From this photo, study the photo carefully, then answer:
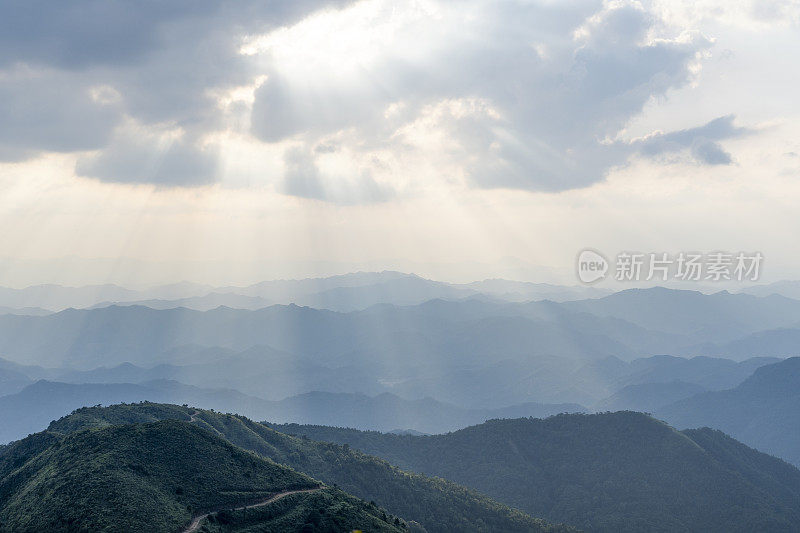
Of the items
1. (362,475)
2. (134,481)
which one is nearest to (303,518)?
(134,481)

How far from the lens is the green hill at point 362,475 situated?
14512 centimetres

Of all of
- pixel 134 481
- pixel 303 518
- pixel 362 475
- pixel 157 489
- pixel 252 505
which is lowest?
pixel 362 475

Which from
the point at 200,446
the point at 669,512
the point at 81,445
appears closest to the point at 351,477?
the point at 200,446

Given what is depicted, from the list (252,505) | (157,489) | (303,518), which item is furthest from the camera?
(252,505)

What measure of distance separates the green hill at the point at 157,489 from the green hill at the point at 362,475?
46.7m

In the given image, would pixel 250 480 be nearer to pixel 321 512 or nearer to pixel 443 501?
pixel 321 512

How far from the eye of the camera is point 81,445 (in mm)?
97562

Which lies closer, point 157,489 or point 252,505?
point 157,489

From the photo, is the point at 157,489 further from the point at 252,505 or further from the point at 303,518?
the point at 303,518

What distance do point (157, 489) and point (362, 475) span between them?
8804 centimetres

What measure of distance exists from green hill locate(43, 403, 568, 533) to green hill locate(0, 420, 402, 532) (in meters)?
46.7

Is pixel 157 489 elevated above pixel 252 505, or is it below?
above

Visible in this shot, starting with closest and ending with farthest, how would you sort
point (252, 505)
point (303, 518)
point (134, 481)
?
point (303, 518), point (134, 481), point (252, 505)

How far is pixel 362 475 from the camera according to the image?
160m
